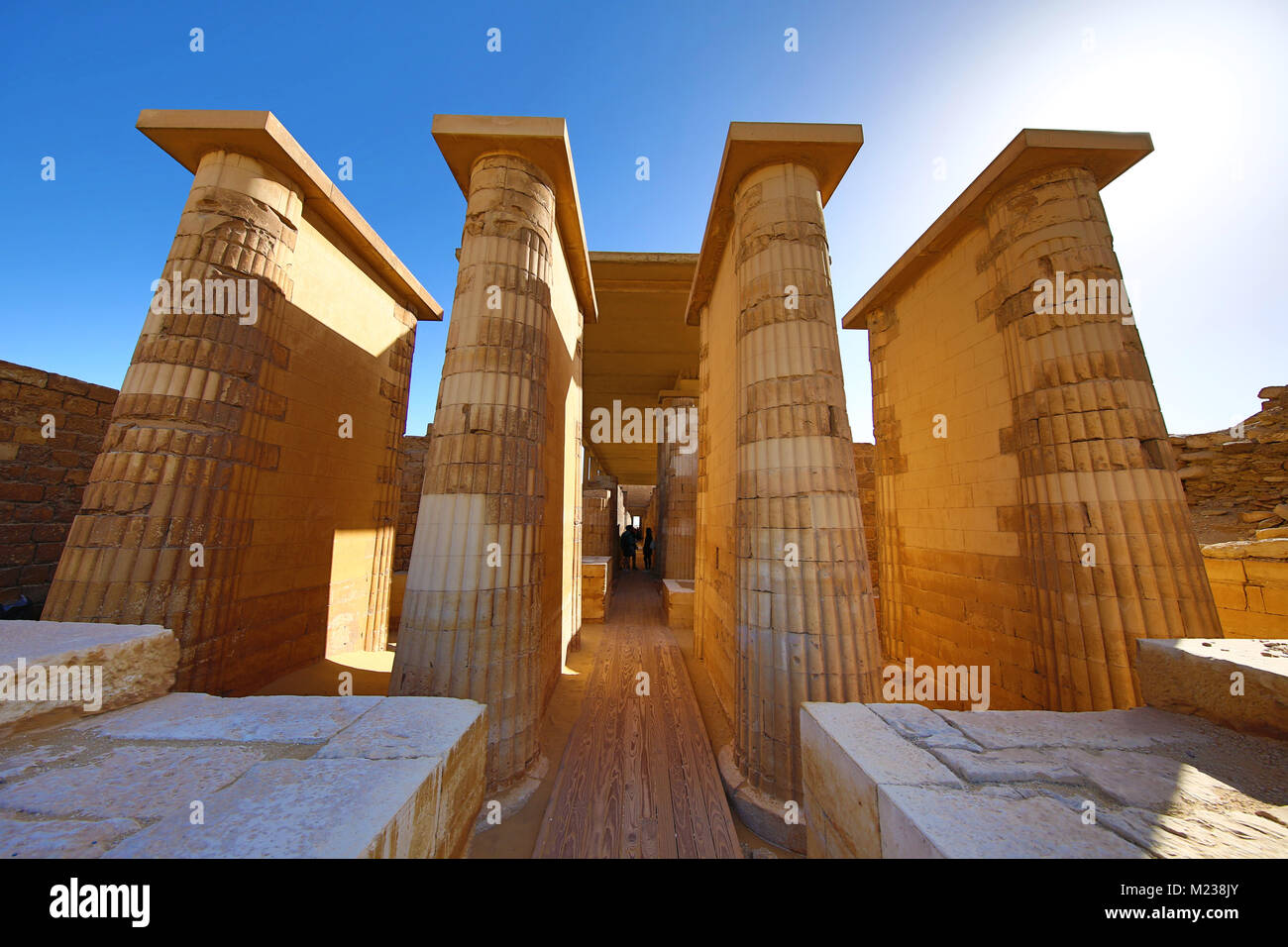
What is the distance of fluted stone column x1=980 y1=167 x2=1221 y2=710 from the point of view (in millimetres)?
3822

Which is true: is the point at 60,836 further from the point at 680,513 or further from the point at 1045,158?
the point at 680,513

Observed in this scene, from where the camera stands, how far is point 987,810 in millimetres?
1447

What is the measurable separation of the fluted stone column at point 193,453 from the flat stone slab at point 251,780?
2.63 meters

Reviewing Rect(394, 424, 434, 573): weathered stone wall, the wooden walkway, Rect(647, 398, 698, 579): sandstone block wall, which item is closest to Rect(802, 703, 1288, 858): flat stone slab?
the wooden walkway

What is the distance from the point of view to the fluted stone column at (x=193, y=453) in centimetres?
381

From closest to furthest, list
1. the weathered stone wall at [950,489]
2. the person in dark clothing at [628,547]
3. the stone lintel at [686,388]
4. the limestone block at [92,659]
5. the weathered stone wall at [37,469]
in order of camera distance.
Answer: the limestone block at [92,659] < the weathered stone wall at [37,469] < the weathered stone wall at [950,489] < the stone lintel at [686,388] < the person in dark clothing at [628,547]

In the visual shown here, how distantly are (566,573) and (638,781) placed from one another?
358 cm

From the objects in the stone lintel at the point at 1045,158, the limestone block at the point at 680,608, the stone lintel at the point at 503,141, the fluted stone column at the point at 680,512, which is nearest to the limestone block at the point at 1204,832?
the stone lintel at the point at 1045,158

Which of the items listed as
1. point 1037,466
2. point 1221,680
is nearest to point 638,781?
point 1221,680

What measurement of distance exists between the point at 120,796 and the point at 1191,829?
376 centimetres

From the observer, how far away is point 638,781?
4023 mm

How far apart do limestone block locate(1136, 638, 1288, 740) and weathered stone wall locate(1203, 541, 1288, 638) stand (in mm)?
4402

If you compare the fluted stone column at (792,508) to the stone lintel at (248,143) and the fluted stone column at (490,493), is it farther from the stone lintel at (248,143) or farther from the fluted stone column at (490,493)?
the stone lintel at (248,143)
